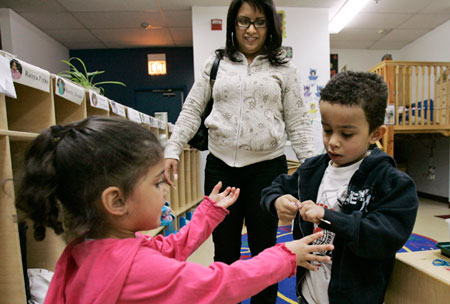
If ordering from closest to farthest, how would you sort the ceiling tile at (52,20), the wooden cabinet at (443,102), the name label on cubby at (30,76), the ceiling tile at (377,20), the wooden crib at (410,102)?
the name label on cubby at (30,76) < the wooden crib at (410,102) < the wooden cabinet at (443,102) < the ceiling tile at (52,20) < the ceiling tile at (377,20)

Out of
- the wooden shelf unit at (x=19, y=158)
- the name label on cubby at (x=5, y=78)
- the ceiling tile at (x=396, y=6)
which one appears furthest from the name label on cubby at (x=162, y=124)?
the ceiling tile at (x=396, y=6)

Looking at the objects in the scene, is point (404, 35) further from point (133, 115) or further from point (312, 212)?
point (312, 212)

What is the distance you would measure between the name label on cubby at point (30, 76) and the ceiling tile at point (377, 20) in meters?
4.93

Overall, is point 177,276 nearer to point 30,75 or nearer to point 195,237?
point 195,237

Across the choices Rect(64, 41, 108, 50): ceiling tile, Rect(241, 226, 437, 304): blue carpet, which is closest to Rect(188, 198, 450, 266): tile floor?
Rect(241, 226, 437, 304): blue carpet

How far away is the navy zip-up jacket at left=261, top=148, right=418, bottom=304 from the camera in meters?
0.68

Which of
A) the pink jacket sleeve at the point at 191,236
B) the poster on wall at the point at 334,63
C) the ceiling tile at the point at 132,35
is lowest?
the pink jacket sleeve at the point at 191,236

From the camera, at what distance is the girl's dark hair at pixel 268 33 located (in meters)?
1.22

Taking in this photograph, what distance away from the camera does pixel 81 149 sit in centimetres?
62

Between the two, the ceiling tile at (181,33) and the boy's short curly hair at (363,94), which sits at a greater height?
the ceiling tile at (181,33)

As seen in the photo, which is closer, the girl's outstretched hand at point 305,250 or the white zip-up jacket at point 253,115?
the girl's outstretched hand at point 305,250

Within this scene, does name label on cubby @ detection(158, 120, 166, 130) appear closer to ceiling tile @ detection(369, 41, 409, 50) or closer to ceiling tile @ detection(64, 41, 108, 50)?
ceiling tile @ detection(64, 41, 108, 50)

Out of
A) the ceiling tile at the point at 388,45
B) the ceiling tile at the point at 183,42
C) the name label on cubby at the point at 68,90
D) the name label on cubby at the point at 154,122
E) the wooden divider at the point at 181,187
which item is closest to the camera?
the name label on cubby at the point at 68,90

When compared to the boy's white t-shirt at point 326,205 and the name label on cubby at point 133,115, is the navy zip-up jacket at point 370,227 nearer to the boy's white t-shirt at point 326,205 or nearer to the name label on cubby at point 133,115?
the boy's white t-shirt at point 326,205
